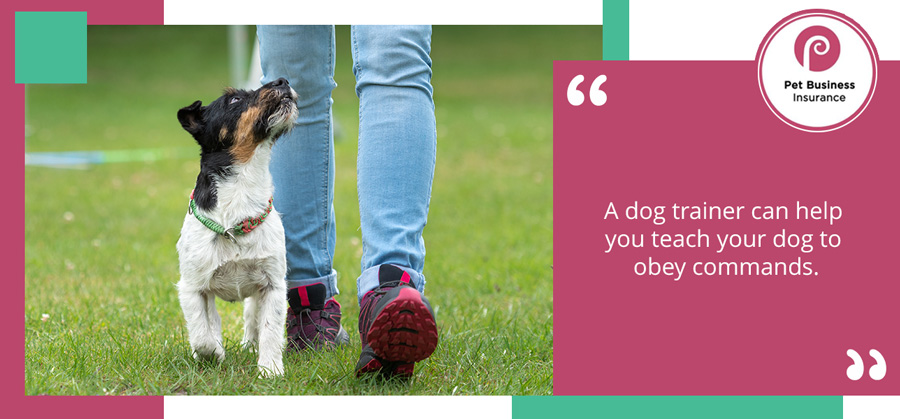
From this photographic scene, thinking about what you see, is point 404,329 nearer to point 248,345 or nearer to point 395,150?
point 395,150

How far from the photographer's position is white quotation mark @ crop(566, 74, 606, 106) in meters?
3.17

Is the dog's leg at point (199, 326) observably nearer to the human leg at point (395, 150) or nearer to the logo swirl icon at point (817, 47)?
the human leg at point (395, 150)

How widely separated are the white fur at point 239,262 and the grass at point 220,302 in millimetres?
117

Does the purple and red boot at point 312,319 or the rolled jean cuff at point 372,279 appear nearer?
the rolled jean cuff at point 372,279

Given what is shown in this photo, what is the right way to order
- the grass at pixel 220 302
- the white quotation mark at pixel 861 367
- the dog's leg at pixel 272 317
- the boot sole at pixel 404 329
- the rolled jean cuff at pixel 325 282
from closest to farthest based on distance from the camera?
the boot sole at pixel 404 329 < the white quotation mark at pixel 861 367 < the grass at pixel 220 302 < the dog's leg at pixel 272 317 < the rolled jean cuff at pixel 325 282

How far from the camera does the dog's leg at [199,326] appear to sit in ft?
11.2

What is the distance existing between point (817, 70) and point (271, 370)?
6.95ft

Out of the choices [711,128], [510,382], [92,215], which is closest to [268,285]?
[510,382]

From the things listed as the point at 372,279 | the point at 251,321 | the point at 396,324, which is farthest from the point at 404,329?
the point at 251,321

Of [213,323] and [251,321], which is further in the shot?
[251,321]

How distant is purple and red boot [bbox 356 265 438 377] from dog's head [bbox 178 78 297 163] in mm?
804

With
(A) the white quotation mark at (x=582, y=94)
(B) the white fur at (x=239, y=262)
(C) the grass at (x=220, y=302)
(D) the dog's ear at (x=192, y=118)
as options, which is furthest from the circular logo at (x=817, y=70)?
(D) the dog's ear at (x=192, y=118)

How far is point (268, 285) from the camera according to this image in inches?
138

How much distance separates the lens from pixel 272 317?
344cm
